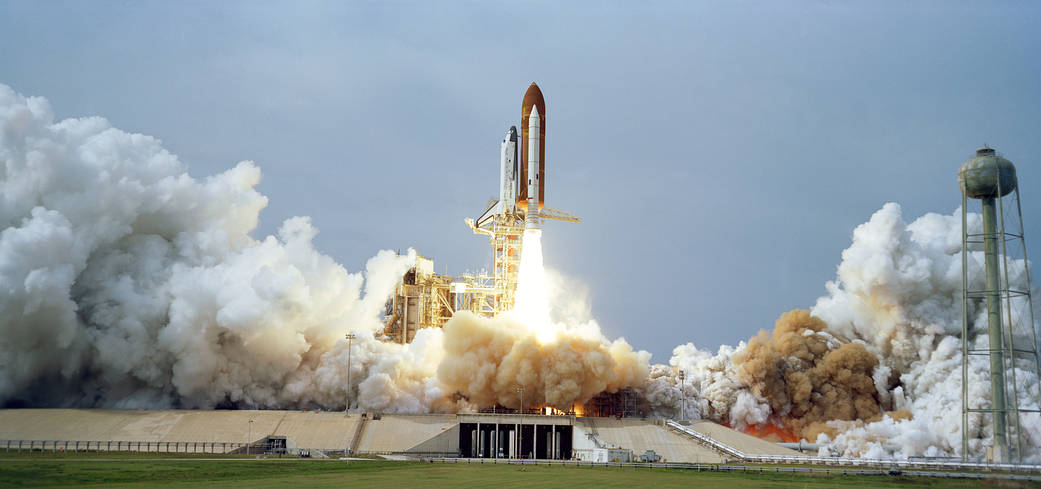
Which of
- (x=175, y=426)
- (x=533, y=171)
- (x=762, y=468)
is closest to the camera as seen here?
(x=762, y=468)

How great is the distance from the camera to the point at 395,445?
62.3 metres

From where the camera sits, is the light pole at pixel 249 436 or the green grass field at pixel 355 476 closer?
the green grass field at pixel 355 476

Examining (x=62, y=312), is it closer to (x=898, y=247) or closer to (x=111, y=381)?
(x=111, y=381)

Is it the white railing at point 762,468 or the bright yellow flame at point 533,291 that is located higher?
the bright yellow flame at point 533,291

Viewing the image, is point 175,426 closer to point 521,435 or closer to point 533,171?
point 521,435

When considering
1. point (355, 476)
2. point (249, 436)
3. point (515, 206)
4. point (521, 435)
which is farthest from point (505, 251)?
point (355, 476)

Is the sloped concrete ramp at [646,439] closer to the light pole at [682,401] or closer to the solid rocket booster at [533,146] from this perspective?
the light pole at [682,401]

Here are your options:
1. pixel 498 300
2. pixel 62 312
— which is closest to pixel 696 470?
pixel 498 300

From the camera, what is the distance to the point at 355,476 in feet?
134

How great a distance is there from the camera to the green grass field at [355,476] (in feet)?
120

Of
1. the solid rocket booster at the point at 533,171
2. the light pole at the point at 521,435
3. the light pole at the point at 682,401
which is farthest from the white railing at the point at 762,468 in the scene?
the solid rocket booster at the point at 533,171

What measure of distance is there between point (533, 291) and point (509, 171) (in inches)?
464

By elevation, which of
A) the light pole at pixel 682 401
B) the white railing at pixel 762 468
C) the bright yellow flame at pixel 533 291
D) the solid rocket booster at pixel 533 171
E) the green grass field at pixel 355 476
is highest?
the solid rocket booster at pixel 533 171

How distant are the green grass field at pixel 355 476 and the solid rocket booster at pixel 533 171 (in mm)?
26535
